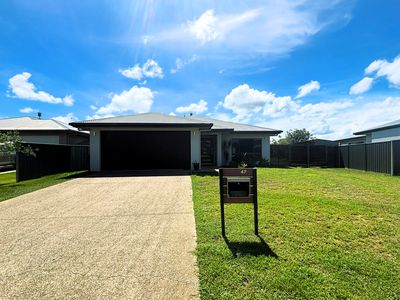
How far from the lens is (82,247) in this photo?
3.71 metres

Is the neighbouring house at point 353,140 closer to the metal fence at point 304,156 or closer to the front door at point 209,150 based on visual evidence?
the metal fence at point 304,156

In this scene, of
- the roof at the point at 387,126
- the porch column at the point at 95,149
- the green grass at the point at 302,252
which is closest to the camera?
the green grass at the point at 302,252

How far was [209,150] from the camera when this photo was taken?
1872 cm

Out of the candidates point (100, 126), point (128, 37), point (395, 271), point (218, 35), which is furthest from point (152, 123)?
point (395, 271)

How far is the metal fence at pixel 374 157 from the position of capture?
517 inches

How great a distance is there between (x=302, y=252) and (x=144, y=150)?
40.7ft

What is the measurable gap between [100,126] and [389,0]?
14.0 m

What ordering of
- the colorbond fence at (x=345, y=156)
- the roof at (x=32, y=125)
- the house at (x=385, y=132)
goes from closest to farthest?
the colorbond fence at (x=345, y=156) → the house at (x=385, y=132) → the roof at (x=32, y=125)

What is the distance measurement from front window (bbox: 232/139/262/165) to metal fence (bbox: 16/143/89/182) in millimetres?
11183

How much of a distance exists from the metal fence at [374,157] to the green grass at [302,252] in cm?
907

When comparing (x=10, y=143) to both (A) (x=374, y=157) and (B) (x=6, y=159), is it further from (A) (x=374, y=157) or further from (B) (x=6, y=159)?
(A) (x=374, y=157)

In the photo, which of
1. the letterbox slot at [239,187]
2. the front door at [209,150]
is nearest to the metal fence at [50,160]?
the front door at [209,150]

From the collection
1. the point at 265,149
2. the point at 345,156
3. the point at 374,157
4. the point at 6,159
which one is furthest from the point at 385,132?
the point at 6,159

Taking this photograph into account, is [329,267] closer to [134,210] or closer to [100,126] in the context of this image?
[134,210]
